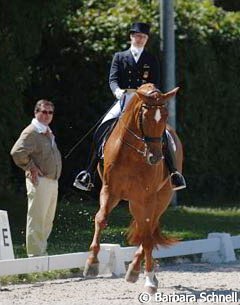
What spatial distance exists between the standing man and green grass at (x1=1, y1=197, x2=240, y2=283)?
54 centimetres

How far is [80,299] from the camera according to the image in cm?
1137

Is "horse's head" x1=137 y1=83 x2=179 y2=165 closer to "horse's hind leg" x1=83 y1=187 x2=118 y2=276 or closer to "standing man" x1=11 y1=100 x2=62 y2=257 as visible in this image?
"horse's hind leg" x1=83 y1=187 x2=118 y2=276

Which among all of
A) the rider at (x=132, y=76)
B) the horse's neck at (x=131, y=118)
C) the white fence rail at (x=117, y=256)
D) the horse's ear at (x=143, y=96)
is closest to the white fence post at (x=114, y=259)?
the white fence rail at (x=117, y=256)

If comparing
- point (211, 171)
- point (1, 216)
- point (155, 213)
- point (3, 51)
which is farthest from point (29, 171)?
point (211, 171)

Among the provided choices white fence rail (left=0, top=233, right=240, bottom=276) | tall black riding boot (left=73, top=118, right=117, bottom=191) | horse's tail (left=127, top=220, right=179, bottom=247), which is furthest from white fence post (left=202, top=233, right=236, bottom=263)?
tall black riding boot (left=73, top=118, right=117, bottom=191)

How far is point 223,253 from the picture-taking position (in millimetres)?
15195

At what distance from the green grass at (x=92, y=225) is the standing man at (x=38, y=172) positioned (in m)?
0.54

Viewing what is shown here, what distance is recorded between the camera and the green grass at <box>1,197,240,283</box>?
15.6 meters

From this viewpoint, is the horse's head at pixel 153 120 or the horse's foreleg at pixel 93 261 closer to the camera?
the horse's head at pixel 153 120

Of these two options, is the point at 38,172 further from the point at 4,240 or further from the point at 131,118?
the point at 131,118

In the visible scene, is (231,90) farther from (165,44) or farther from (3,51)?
(3,51)

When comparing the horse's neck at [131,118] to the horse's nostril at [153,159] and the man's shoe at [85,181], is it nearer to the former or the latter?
the horse's nostril at [153,159]

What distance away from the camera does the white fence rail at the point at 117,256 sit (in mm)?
12281

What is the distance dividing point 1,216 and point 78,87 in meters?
9.42
